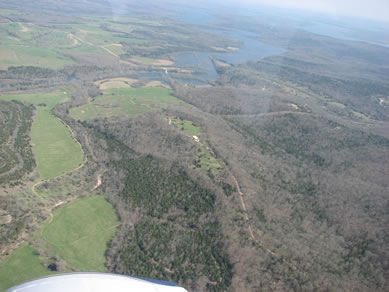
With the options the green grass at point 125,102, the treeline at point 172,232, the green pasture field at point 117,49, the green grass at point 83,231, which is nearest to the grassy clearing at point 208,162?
the treeline at point 172,232

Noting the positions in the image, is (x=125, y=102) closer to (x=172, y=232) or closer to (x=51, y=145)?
(x=51, y=145)

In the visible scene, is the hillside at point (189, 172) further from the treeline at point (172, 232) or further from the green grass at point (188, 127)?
the green grass at point (188, 127)

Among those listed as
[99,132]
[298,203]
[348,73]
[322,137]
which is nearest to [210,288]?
[298,203]

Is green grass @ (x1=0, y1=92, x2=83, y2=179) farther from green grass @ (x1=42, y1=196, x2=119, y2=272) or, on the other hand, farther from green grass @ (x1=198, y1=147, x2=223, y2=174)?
green grass @ (x1=198, y1=147, x2=223, y2=174)

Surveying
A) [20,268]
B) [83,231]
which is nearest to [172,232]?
[83,231]

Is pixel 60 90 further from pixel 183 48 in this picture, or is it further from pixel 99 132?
pixel 183 48

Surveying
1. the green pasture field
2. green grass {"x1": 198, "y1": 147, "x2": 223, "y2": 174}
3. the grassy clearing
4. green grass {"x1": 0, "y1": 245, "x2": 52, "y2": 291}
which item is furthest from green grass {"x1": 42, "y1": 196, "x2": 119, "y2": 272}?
the green pasture field
